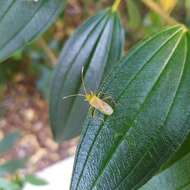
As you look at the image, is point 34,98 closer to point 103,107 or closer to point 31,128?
point 31,128

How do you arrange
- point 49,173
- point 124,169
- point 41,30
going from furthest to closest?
1. point 49,173
2. point 41,30
3. point 124,169

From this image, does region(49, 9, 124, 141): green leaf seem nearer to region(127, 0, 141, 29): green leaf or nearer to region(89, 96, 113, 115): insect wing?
region(89, 96, 113, 115): insect wing

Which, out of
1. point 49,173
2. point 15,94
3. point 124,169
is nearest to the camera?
point 124,169

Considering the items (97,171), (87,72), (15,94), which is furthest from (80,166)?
(15,94)

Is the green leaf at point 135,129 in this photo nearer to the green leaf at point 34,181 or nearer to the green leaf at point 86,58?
the green leaf at point 86,58

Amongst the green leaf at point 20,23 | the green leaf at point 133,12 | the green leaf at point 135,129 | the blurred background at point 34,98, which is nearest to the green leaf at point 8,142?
the green leaf at point 133,12

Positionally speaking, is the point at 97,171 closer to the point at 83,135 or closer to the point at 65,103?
the point at 83,135

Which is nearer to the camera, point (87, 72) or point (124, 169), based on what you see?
point (124, 169)
